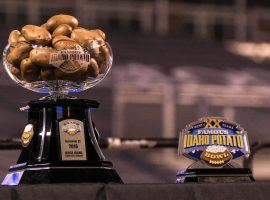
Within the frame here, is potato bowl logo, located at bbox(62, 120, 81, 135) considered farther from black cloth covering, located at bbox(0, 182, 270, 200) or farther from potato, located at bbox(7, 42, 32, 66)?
black cloth covering, located at bbox(0, 182, 270, 200)

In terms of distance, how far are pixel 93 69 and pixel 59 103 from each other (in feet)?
0.43

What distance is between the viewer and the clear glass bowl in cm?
224

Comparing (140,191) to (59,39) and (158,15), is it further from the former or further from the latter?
(158,15)

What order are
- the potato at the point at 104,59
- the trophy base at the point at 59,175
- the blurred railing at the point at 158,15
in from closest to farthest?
the trophy base at the point at 59,175 → the potato at the point at 104,59 → the blurred railing at the point at 158,15

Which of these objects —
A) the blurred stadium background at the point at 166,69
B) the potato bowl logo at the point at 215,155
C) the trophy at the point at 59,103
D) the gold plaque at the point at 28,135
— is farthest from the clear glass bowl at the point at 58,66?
the blurred stadium background at the point at 166,69

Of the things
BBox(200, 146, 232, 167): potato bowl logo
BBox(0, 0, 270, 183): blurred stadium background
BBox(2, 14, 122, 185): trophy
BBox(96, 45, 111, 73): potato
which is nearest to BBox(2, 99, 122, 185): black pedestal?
BBox(2, 14, 122, 185): trophy

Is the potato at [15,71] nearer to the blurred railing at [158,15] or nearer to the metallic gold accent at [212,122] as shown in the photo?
the metallic gold accent at [212,122]

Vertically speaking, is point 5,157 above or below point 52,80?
below

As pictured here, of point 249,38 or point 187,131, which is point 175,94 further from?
point 187,131

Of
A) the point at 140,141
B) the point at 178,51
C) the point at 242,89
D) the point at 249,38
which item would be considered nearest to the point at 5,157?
the point at 140,141

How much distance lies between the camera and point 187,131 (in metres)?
2.26

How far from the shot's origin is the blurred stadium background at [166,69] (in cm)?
984

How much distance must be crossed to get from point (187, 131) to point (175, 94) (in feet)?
27.9

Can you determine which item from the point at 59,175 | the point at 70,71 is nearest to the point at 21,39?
the point at 70,71
